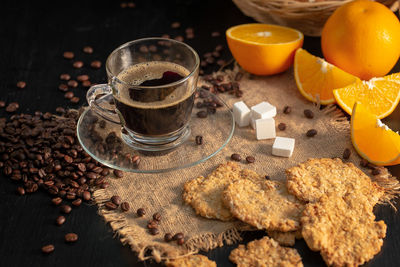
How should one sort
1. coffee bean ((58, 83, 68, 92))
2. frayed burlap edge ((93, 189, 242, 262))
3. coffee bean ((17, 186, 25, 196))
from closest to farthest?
frayed burlap edge ((93, 189, 242, 262)) < coffee bean ((17, 186, 25, 196)) < coffee bean ((58, 83, 68, 92))

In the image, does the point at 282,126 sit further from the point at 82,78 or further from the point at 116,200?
the point at 82,78

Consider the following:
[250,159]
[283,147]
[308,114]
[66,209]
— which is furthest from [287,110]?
[66,209]

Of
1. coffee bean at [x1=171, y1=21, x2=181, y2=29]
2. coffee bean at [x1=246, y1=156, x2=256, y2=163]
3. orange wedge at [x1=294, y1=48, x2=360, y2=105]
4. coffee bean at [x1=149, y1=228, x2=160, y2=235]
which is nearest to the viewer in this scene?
coffee bean at [x1=149, y1=228, x2=160, y2=235]

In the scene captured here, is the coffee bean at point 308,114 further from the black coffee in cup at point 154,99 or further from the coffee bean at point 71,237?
the coffee bean at point 71,237

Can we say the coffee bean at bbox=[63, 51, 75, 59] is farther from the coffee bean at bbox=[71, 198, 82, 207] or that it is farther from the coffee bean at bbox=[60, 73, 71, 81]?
the coffee bean at bbox=[71, 198, 82, 207]

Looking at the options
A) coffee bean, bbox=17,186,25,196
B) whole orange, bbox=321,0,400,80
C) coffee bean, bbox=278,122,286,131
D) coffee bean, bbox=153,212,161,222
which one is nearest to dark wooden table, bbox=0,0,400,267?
coffee bean, bbox=17,186,25,196

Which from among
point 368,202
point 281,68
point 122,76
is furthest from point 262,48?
point 368,202
